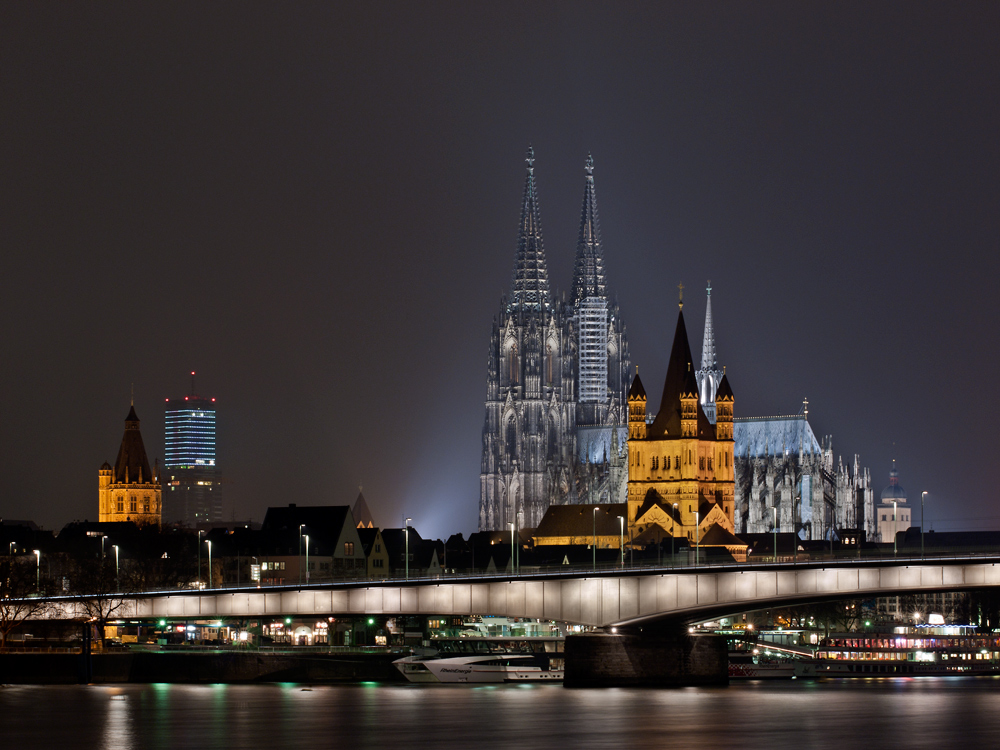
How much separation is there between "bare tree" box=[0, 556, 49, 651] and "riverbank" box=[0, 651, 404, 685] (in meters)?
5.77

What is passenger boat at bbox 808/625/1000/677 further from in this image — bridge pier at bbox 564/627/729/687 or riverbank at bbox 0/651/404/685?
riverbank at bbox 0/651/404/685

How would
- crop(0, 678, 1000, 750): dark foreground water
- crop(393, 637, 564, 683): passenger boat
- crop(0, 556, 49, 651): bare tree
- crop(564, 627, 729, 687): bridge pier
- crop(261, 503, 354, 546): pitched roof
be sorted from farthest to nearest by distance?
crop(261, 503, 354, 546): pitched roof → crop(0, 556, 49, 651): bare tree → crop(393, 637, 564, 683): passenger boat → crop(564, 627, 729, 687): bridge pier → crop(0, 678, 1000, 750): dark foreground water

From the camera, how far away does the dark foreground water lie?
274 ft

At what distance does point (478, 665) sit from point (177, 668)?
20539mm

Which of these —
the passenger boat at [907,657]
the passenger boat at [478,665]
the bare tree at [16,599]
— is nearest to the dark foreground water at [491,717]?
the passenger boat at [478,665]

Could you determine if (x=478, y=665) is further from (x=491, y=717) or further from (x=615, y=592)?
(x=491, y=717)

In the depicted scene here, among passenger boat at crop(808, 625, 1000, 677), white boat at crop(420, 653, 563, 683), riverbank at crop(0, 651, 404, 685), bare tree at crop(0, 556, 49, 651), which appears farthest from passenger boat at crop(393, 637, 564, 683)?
bare tree at crop(0, 556, 49, 651)

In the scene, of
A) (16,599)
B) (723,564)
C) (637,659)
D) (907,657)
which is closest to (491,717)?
(723,564)

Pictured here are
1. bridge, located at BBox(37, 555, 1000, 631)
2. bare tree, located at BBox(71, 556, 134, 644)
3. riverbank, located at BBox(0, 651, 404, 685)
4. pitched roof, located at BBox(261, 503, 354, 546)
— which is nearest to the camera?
Answer: bridge, located at BBox(37, 555, 1000, 631)

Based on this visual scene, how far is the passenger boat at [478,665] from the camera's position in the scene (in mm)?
132625

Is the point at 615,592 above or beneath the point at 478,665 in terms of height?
above

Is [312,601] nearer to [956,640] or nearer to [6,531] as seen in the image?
[956,640]

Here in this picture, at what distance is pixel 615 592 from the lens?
386 feet

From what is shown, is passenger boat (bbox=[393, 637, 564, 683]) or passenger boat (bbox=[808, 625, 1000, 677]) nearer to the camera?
passenger boat (bbox=[393, 637, 564, 683])
